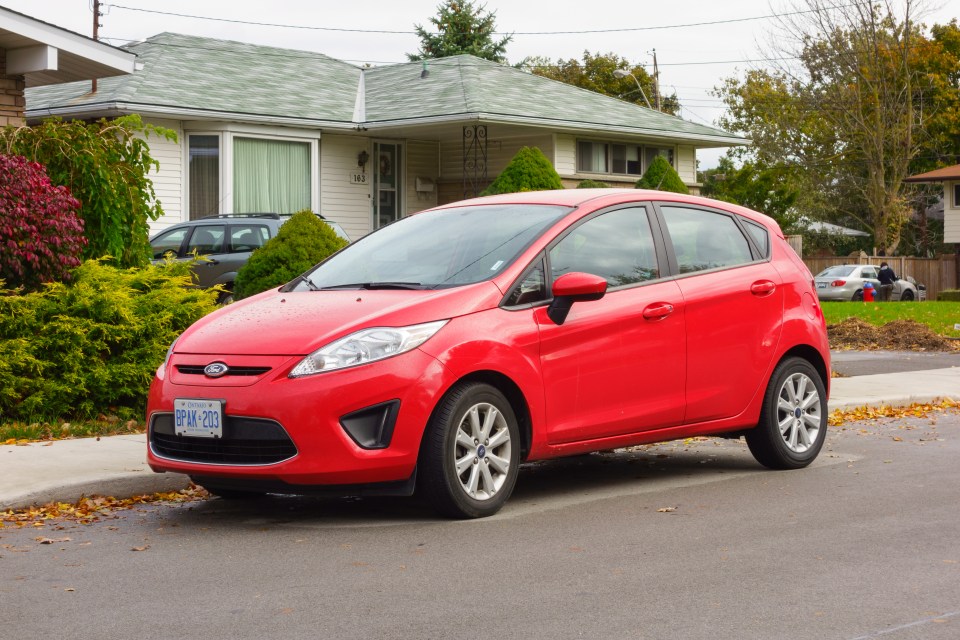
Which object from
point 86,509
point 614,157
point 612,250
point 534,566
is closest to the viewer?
point 534,566

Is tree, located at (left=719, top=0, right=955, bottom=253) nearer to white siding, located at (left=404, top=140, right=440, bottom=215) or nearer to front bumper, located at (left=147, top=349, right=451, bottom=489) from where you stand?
white siding, located at (left=404, top=140, right=440, bottom=215)

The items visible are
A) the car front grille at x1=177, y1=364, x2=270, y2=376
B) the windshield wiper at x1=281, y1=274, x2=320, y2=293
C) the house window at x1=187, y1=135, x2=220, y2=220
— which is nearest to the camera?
the car front grille at x1=177, y1=364, x2=270, y2=376

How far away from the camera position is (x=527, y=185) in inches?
875

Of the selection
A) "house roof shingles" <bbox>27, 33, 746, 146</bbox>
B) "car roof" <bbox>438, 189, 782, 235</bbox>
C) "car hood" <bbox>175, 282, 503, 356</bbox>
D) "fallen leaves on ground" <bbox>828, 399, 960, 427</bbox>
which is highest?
"house roof shingles" <bbox>27, 33, 746, 146</bbox>

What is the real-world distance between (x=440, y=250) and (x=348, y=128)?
20016mm

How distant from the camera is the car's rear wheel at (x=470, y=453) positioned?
6781 millimetres

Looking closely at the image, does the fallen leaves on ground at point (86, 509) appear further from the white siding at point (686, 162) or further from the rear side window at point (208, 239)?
the white siding at point (686, 162)

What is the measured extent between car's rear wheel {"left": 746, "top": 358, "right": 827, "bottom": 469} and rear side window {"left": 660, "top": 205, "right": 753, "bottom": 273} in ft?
2.73

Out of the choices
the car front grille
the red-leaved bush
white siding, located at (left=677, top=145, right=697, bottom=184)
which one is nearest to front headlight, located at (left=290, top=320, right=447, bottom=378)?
the car front grille

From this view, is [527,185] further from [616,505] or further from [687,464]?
[616,505]

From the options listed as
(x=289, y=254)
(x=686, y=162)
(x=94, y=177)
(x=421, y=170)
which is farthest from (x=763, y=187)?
(x=94, y=177)

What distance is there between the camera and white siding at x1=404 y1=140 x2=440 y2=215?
2981 cm

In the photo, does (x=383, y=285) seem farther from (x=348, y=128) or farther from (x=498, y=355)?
(x=348, y=128)

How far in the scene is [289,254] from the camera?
14617mm
